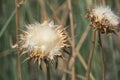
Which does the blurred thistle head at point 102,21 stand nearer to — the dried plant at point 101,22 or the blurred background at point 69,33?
the dried plant at point 101,22

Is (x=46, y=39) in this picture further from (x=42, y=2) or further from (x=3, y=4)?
(x=3, y=4)

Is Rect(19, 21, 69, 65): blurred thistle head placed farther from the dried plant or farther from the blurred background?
the blurred background

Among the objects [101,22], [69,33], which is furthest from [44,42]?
[69,33]

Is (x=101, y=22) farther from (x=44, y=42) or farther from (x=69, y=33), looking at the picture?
(x=69, y=33)

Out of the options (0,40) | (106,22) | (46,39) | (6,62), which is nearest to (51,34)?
(46,39)

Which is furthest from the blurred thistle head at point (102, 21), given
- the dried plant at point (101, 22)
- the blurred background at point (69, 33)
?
the blurred background at point (69, 33)

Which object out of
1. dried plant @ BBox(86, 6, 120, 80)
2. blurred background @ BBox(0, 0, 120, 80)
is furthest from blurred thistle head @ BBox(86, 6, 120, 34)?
blurred background @ BBox(0, 0, 120, 80)
